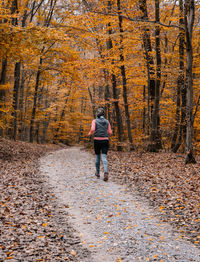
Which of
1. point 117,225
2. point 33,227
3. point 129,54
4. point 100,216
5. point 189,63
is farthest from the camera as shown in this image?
point 129,54

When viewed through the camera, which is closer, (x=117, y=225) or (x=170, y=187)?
(x=117, y=225)

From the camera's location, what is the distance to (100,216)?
548 centimetres

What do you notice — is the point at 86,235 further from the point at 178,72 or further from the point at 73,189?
the point at 178,72

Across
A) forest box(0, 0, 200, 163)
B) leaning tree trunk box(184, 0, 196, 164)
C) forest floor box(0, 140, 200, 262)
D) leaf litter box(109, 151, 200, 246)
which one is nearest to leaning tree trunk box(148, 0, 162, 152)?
forest box(0, 0, 200, 163)

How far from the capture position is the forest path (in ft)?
12.7

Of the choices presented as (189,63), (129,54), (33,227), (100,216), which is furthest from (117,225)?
(129,54)

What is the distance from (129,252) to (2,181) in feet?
17.5

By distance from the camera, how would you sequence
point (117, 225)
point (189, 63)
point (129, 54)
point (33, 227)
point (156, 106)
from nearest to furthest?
point (33, 227) < point (117, 225) < point (189, 63) < point (156, 106) < point (129, 54)

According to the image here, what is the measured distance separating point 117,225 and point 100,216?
61 cm

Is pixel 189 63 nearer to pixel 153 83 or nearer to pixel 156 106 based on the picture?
pixel 156 106

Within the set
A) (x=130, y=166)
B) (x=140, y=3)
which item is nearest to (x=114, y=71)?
(x=140, y=3)

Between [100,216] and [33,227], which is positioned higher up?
[33,227]

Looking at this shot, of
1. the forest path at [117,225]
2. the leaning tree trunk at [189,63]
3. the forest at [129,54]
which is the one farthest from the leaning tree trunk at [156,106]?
the forest path at [117,225]

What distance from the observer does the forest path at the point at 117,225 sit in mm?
3860
